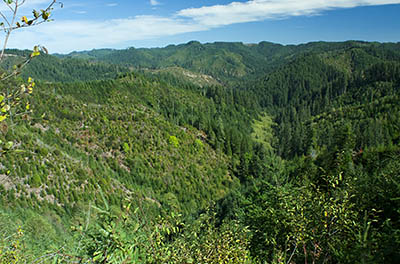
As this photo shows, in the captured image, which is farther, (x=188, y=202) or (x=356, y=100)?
(x=356, y=100)

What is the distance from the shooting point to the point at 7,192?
29.4 m

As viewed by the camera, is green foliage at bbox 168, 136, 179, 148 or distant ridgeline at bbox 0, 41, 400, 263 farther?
green foliage at bbox 168, 136, 179, 148

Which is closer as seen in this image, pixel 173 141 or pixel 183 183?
pixel 183 183

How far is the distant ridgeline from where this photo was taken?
4.86 meters

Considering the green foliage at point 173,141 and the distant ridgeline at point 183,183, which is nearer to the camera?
the distant ridgeline at point 183,183

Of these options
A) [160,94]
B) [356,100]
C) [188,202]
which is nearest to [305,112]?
[356,100]

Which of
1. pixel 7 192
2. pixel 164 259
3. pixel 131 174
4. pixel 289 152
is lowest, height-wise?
pixel 289 152

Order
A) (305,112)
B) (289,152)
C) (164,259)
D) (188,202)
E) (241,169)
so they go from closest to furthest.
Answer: (164,259), (188,202), (241,169), (289,152), (305,112)

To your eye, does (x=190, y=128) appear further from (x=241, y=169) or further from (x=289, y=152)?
(x=289, y=152)

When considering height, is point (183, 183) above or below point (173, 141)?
below

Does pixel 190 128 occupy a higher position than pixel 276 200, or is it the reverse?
pixel 276 200

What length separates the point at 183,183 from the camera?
207 ft

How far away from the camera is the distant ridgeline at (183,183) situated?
16.0 ft

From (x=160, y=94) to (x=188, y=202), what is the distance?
7034 centimetres
